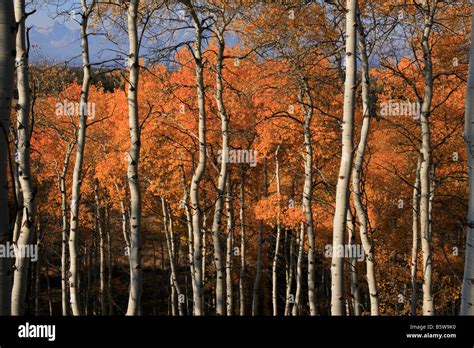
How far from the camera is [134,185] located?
28.1 ft

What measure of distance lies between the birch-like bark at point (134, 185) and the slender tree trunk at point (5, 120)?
4880mm

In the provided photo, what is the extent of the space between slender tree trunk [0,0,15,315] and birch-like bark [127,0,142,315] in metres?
4.88

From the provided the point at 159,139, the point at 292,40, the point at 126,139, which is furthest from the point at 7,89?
the point at 126,139

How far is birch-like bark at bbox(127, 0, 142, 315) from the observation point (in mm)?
8305

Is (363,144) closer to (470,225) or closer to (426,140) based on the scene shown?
(426,140)

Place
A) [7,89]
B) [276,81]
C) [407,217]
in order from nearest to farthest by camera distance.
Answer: [7,89] → [276,81] → [407,217]

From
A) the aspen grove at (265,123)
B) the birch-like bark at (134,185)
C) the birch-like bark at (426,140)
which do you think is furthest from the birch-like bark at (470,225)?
the birch-like bark at (426,140)

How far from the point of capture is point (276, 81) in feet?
43.7

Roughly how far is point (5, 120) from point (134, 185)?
5235mm

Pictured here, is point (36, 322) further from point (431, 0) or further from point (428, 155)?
point (431, 0)

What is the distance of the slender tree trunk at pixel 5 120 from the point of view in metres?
3.27

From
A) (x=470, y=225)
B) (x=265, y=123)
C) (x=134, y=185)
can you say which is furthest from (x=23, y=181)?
(x=265, y=123)

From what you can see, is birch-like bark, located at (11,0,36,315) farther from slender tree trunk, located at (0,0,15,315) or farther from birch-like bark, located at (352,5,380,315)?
birch-like bark, located at (352,5,380,315)

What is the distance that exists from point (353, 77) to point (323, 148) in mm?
13740
